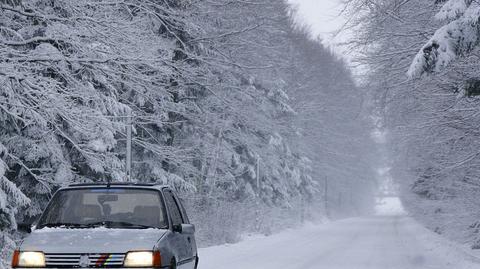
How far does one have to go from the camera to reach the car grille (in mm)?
8359

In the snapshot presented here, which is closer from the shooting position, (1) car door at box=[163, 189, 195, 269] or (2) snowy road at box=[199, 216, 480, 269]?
(1) car door at box=[163, 189, 195, 269]

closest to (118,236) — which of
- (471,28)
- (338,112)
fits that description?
(471,28)

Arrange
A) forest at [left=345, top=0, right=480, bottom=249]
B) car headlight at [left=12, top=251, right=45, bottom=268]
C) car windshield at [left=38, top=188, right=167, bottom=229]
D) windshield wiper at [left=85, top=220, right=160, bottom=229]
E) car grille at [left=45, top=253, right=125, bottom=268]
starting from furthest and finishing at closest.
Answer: forest at [left=345, top=0, right=480, bottom=249]
car windshield at [left=38, top=188, right=167, bottom=229]
windshield wiper at [left=85, top=220, right=160, bottom=229]
car headlight at [left=12, top=251, right=45, bottom=268]
car grille at [left=45, top=253, right=125, bottom=268]

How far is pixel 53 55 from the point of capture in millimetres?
12953

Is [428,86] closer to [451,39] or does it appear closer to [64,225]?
[451,39]

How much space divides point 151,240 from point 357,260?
12286mm

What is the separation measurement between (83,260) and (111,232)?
2.04 ft

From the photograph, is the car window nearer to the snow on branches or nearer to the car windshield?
the car windshield

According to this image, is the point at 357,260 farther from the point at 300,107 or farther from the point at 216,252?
the point at 300,107

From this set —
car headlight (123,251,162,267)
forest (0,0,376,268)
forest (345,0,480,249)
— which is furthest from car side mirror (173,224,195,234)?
forest (345,0,480,249)

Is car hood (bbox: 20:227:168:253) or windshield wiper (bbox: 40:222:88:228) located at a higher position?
windshield wiper (bbox: 40:222:88:228)

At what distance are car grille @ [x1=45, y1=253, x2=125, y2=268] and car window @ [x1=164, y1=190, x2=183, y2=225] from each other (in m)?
1.64

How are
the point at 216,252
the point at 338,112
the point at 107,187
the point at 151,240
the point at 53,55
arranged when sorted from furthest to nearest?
1. the point at 338,112
2. the point at 216,252
3. the point at 53,55
4. the point at 107,187
5. the point at 151,240

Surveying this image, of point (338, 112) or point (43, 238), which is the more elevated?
point (338, 112)
